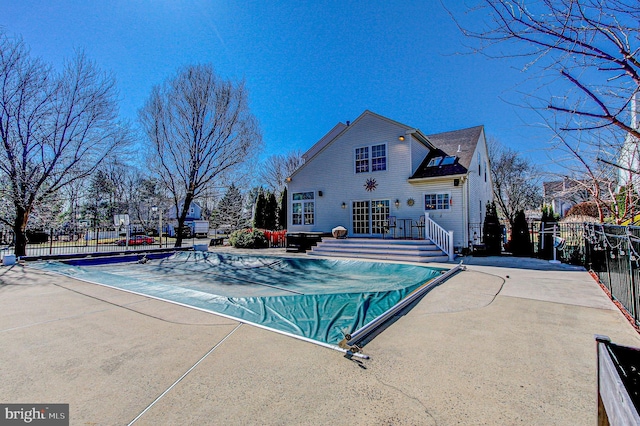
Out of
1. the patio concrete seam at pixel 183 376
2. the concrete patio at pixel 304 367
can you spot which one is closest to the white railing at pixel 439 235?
the concrete patio at pixel 304 367

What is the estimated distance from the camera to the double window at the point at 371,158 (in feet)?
43.8

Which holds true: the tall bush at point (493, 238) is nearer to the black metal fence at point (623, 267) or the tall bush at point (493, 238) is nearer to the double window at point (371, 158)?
the double window at point (371, 158)

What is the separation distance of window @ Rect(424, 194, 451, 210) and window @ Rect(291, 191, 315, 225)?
5887mm

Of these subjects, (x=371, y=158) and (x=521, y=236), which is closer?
(x=521, y=236)

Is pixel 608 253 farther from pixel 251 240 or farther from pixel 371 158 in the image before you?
pixel 251 240

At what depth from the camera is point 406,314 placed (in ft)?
13.8

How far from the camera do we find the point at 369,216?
13594mm

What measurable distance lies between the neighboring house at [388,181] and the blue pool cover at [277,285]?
4.42m

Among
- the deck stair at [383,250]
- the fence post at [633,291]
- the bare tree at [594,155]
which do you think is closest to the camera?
the bare tree at [594,155]

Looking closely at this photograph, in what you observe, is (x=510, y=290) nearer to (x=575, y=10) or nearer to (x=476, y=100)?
(x=476, y=100)

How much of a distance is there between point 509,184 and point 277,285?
23454 millimetres

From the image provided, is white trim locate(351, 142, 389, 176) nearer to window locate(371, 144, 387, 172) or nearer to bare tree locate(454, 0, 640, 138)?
window locate(371, 144, 387, 172)

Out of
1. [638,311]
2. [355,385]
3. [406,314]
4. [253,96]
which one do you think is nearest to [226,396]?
[355,385]

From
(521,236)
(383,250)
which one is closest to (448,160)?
(521,236)
